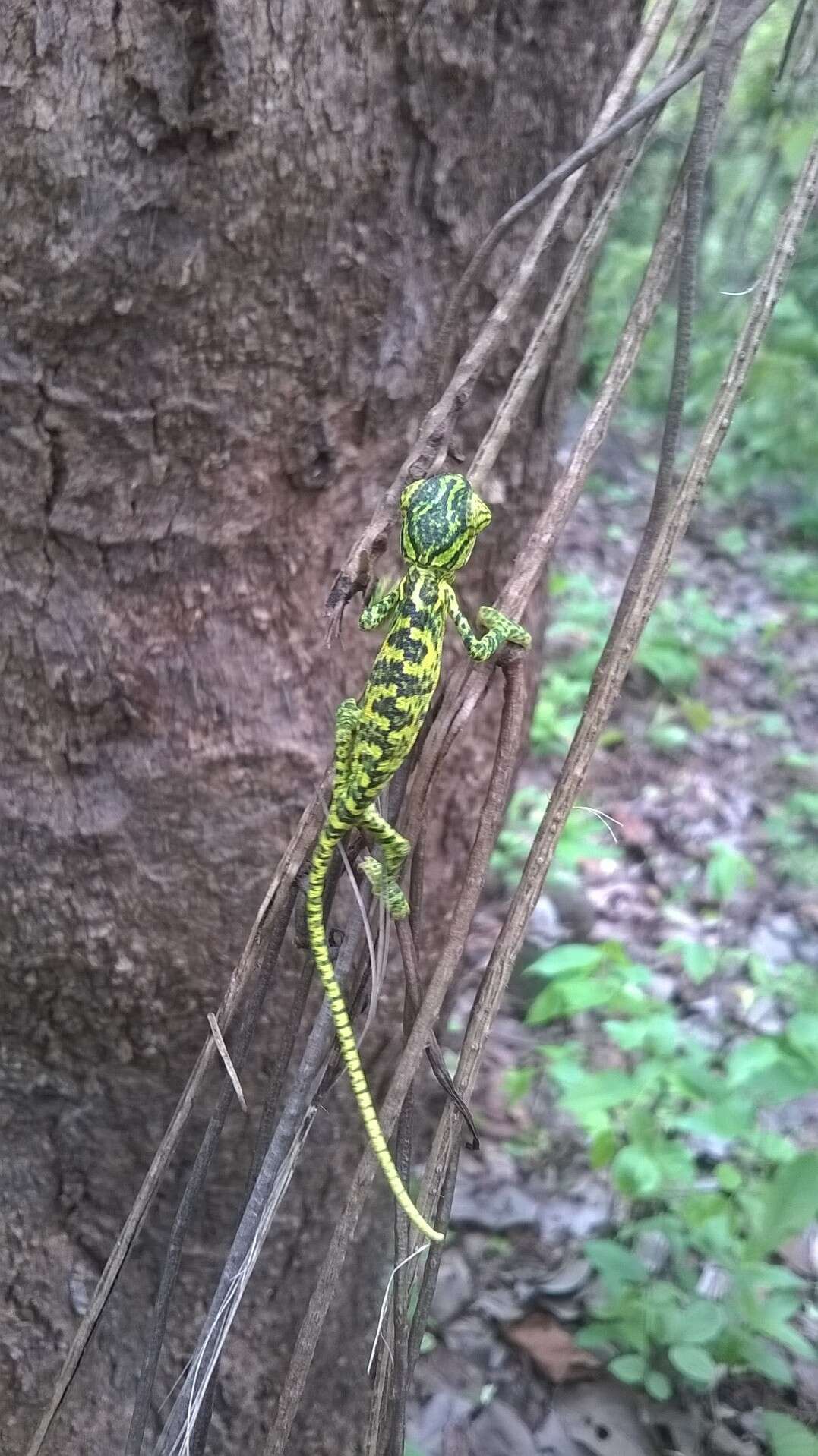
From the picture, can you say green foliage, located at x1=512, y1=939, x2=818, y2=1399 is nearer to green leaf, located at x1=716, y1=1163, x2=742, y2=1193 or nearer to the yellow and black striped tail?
green leaf, located at x1=716, y1=1163, x2=742, y2=1193

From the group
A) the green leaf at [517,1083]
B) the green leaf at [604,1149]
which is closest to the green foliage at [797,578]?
the green leaf at [517,1083]

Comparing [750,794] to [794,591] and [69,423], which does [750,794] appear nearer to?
[794,591]

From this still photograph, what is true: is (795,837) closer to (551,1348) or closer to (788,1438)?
(551,1348)

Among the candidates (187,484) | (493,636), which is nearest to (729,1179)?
(493,636)

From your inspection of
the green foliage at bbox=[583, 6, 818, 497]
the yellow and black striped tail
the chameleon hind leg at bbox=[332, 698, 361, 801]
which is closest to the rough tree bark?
the chameleon hind leg at bbox=[332, 698, 361, 801]

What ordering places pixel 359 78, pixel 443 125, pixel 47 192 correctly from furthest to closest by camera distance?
pixel 443 125 → pixel 359 78 → pixel 47 192

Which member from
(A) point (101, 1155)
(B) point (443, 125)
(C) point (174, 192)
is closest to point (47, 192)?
(C) point (174, 192)

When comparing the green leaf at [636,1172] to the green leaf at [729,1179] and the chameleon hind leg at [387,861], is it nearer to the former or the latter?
the green leaf at [729,1179]
